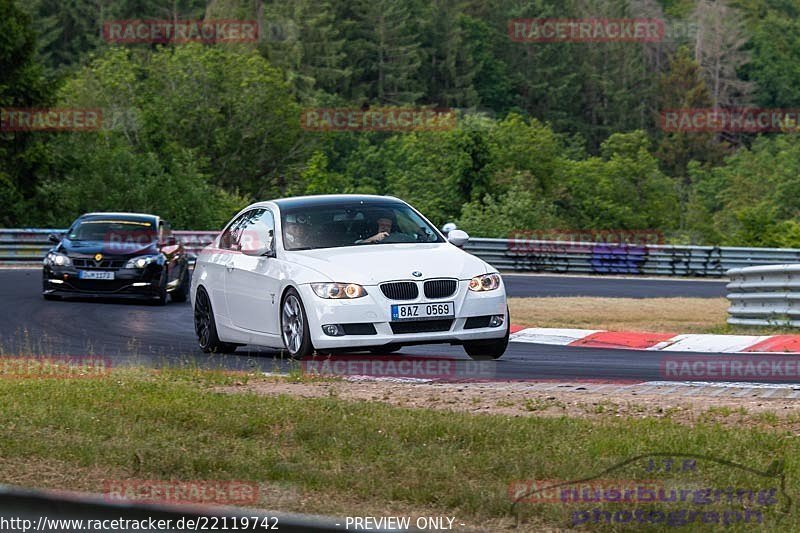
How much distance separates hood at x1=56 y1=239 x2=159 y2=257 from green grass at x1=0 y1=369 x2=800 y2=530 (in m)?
11.5

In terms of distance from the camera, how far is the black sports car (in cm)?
2119

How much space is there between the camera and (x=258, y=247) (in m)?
13.7

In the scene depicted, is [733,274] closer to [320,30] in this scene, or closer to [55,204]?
[55,204]

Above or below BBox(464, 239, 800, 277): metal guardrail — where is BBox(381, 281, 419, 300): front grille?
above

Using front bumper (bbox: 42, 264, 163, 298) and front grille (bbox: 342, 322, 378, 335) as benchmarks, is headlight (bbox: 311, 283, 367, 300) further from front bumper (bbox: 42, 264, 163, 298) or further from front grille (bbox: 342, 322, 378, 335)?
front bumper (bbox: 42, 264, 163, 298)

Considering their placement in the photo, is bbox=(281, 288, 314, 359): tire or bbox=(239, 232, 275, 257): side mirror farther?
bbox=(239, 232, 275, 257): side mirror

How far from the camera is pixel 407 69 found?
11244cm

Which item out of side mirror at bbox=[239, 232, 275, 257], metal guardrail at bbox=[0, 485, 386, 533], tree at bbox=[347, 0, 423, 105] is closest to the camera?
metal guardrail at bbox=[0, 485, 386, 533]
